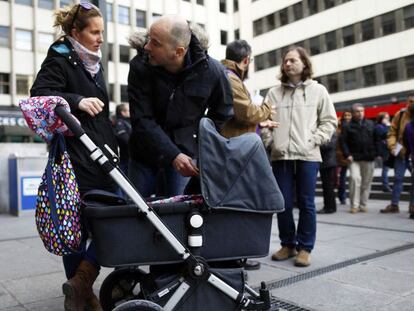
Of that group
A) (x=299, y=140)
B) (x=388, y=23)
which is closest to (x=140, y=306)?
(x=299, y=140)

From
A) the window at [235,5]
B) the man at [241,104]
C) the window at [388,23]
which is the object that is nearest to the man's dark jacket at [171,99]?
the man at [241,104]

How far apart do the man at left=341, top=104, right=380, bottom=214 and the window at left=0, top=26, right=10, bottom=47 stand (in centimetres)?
3205

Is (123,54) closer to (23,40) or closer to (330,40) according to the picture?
(23,40)

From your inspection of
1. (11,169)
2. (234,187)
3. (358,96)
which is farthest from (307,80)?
(358,96)

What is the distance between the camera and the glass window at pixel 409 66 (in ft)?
102

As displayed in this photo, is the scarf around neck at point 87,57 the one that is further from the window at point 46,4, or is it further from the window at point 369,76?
the window at point 46,4

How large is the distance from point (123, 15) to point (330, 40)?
1707 cm

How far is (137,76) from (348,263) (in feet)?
8.63

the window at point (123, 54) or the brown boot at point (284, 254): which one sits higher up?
the window at point (123, 54)

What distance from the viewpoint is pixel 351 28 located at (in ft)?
116

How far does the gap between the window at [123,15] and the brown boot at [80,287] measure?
3965 cm

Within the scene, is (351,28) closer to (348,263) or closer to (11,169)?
(11,169)

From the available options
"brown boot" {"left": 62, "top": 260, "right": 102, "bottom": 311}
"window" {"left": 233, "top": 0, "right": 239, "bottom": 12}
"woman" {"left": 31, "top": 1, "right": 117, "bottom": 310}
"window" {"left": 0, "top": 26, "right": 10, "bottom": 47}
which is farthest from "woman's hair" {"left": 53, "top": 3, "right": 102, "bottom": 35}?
"window" {"left": 233, "top": 0, "right": 239, "bottom": 12}

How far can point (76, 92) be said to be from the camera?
2.94 metres
